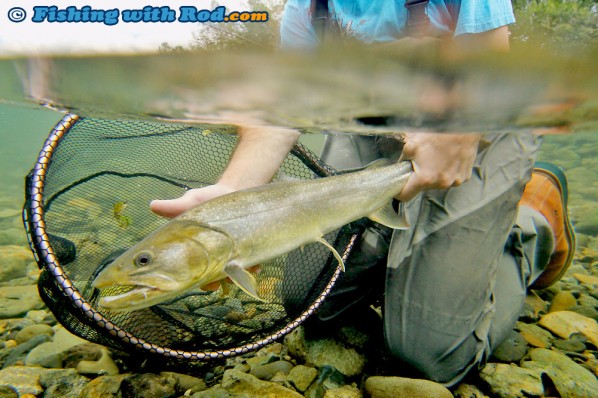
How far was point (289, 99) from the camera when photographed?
1864mm

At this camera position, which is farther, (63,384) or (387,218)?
(63,384)

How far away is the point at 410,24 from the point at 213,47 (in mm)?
926

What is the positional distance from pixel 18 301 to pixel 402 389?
3.97 m

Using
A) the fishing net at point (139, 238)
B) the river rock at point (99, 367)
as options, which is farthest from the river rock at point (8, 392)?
the fishing net at point (139, 238)

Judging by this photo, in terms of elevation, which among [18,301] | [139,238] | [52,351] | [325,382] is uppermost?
[139,238]

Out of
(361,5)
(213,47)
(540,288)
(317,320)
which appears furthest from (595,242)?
(213,47)

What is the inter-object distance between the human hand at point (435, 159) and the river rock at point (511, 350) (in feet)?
4.71

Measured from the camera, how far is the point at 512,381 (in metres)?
2.21

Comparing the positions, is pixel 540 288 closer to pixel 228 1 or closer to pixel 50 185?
pixel 228 1

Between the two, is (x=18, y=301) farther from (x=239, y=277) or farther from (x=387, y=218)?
(x=387, y=218)

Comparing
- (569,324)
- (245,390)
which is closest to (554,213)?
(569,324)

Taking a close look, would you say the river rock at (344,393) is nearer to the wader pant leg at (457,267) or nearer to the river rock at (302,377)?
the river rock at (302,377)

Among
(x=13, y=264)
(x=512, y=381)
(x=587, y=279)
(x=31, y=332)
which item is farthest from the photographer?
(x=13, y=264)

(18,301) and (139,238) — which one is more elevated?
(139,238)
